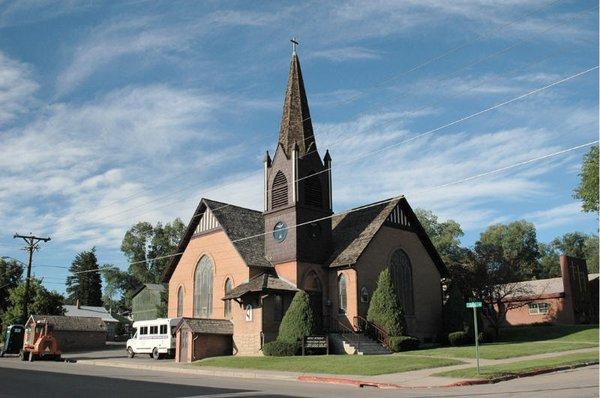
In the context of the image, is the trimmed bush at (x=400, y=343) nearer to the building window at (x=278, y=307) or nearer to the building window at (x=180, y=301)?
the building window at (x=278, y=307)

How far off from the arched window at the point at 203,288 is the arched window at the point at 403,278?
13507 mm

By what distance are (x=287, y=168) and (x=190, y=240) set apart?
1073 cm

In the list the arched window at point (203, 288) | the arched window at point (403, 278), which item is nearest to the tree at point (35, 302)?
the arched window at point (203, 288)

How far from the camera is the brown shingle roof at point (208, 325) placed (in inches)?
1459

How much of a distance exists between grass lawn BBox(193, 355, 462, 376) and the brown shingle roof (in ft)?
14.6

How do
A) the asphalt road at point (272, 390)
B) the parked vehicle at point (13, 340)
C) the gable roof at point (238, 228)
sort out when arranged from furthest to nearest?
the parked vehicle at point (13, 340), the gable roof at point (238, 228), the asphalt road at point (272, 390)

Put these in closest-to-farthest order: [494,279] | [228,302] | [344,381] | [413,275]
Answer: [344,381], [228,302], [413,275], [494,279]

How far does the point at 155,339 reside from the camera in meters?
40.6

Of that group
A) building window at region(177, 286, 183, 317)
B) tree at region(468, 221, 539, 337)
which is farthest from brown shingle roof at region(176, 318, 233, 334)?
tree at region(468, 221, 539, 337)

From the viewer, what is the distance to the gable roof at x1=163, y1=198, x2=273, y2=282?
41.2 metres

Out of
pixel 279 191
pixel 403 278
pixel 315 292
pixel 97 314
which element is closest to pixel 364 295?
pixel 315 292

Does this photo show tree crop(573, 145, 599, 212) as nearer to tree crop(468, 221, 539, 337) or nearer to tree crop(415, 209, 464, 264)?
tree crop(468, 221, 539, 337)

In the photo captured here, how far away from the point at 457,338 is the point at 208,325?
53.8 feet

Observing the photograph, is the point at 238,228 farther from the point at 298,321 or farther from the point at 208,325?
the point at 298,321
